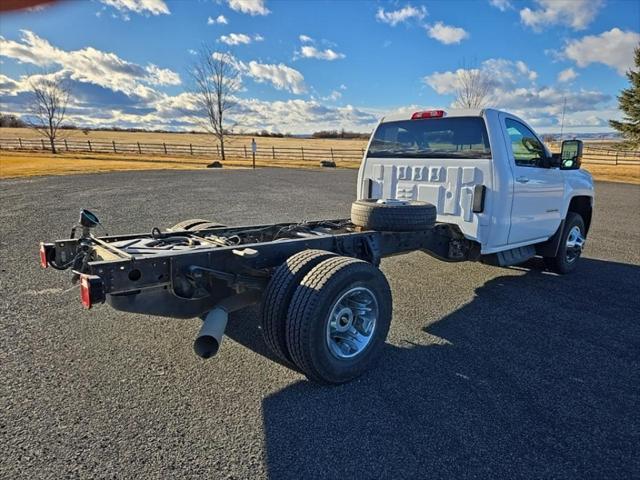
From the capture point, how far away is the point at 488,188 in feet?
15.1

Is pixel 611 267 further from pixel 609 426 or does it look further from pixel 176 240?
pixel 176 240

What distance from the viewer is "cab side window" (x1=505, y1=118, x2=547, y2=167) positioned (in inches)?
192

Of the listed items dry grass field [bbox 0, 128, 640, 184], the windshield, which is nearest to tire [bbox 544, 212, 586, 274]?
the windshield

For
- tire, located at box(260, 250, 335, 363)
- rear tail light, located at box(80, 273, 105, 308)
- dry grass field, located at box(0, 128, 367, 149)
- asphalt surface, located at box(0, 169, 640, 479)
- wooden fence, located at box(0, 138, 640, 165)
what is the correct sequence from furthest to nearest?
1. dry grass field, located at box(0, 128, 367, 149)
2. wooden fence, located at box(0, 138, 640, 165)
3. tire, located at box(260, 250, 335, 363)
4. rear tail light, located at box(80, 273, 105, 308)
5. asphalt surface, located at box(0, 169, 640, 479)

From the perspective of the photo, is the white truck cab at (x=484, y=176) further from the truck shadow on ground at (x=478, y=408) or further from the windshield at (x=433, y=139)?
the truck shadow on ground at (x=478, y=408)

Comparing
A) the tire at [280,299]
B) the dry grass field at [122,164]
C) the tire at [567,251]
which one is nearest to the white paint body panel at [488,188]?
the tire at [567,251]

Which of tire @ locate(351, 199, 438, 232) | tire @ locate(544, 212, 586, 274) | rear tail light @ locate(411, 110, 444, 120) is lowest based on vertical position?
tire @ locate(544, 212, 586, 274)

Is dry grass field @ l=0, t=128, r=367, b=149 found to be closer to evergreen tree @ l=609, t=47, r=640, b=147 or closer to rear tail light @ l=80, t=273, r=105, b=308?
evergreen tree @ l=609, t=47, r=640, b=147

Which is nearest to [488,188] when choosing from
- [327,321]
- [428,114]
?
[428,114]

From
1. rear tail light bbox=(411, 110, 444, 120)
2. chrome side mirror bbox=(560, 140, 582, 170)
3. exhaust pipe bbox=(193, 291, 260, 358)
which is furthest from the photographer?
chrome side mirror bbox=(560, 140, 582, 170)

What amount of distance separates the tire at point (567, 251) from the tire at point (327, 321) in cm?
381

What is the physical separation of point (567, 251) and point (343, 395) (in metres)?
4.60

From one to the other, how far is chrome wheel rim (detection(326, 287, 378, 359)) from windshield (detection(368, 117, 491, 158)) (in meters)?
2.27

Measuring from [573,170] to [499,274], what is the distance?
5.48ft
